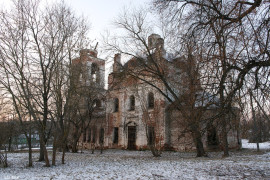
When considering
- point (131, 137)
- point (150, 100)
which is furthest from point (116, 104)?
point (150, 100)

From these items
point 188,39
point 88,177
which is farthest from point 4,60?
point 188,39

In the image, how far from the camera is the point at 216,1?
6473mm

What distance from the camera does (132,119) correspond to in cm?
2686

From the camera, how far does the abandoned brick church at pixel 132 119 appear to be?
64.6ft

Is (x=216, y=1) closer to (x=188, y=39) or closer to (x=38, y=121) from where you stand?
(x=188, y=39)

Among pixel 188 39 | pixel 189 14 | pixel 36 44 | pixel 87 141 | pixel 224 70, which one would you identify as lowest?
pixel 87 141

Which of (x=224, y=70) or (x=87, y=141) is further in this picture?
(x=87, y=141)

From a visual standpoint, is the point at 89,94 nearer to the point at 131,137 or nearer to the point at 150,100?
the point at 150,100

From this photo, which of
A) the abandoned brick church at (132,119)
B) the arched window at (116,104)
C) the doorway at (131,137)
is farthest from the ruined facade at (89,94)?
the doorway at (131,137)

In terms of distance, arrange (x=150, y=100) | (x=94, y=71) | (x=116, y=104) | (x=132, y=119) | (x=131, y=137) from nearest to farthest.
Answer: (x=94, y=71) → (x=150, y=100) → (x=131, y=137) → (x=132, y=119) → (x=116, y=104)

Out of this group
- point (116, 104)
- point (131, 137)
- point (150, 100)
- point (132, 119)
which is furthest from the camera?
point (116, 104)

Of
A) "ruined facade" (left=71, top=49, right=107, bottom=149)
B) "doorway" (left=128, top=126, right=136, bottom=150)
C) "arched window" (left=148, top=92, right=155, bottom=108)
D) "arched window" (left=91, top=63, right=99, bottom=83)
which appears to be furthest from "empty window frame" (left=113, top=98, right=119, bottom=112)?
"arched window" (left=91, top=63, right=99, bottom=83)

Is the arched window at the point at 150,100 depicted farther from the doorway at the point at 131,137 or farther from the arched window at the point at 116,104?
the arched window at the point at 116,104

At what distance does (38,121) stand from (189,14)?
9.41 m
